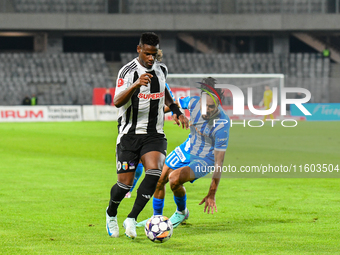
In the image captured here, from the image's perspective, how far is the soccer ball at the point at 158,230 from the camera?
16.6 ft

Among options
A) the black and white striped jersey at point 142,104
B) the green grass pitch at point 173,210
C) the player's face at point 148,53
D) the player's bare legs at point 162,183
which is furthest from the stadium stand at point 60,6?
the player's face at point 148,53

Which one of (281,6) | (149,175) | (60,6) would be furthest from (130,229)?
(281,6)

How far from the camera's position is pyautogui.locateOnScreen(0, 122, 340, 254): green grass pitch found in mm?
5008

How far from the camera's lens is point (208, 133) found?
6.21 metres

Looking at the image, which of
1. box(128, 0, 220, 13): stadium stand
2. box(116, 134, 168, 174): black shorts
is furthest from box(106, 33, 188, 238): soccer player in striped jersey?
box(128, 0, 220, 13): stadium stand

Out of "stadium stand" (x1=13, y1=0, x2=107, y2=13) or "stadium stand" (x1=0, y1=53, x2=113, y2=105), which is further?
"stadium stand" (x1=13, y1=0, x2=107, y2=13)

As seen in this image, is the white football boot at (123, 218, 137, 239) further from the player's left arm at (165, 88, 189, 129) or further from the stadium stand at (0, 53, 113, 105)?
the stadium stand at (0, 53, 113, 105)

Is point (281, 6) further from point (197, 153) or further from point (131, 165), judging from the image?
point (131, 165)

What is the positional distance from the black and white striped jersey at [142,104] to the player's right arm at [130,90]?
7.3 inches

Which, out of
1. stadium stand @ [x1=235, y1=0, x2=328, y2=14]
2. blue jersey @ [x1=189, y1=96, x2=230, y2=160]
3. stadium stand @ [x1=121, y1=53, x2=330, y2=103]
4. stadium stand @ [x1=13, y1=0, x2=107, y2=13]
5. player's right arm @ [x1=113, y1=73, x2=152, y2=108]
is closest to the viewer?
player's right arm @ [x1=113, y1=73, x2=152, y2=108]

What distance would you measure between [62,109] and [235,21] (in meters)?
17.8

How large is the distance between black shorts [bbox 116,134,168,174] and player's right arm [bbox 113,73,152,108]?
43 cm

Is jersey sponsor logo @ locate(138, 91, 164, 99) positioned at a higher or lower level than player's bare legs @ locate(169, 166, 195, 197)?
higher

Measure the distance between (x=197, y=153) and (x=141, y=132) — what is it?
107cm
